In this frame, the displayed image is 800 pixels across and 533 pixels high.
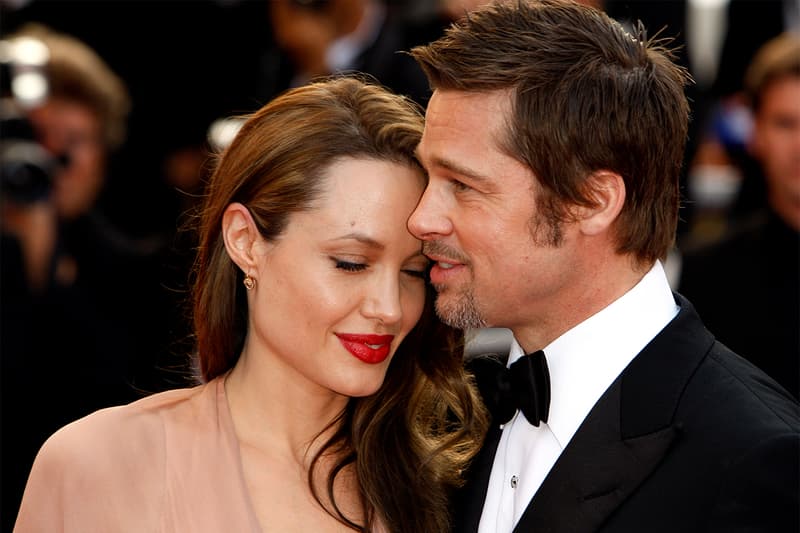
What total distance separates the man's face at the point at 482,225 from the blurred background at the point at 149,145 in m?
0.53

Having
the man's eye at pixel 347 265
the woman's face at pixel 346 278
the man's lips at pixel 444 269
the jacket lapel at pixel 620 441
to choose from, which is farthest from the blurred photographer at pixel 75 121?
the jacket lapel at pixel 620 441

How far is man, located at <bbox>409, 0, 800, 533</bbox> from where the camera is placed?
7.89 feet

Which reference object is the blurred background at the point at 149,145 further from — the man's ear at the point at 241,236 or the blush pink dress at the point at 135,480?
the blush pink dress at the point at 135,480

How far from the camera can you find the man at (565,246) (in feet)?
7.89

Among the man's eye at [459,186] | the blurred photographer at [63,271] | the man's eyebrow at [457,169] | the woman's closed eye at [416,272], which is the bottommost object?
the blurred photographer at [63,271]

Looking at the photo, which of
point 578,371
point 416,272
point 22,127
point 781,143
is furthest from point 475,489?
point 22,127

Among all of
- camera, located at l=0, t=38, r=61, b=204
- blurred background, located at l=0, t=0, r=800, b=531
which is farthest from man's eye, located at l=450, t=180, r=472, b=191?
camera, located at l=0, t=38, r=61, b=204

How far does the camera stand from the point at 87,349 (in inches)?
180

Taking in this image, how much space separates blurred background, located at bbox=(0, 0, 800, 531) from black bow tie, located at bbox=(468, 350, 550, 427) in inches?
19.0

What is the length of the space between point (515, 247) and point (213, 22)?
380 centimetres

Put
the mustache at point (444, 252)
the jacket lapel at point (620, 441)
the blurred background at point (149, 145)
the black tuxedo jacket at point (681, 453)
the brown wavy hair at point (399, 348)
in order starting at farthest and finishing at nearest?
the blurred background at point (149, 145) → the brown wavy hair at point (399, 348) → the mustache at point (444, 252) → the jacket lapel at point (620, 441) → the black tuxedo jacket at point (681, 453)

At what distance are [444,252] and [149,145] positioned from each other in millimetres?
3561

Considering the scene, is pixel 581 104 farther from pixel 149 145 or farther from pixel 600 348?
pixel 149 145

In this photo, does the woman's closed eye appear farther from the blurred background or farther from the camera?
the camera
